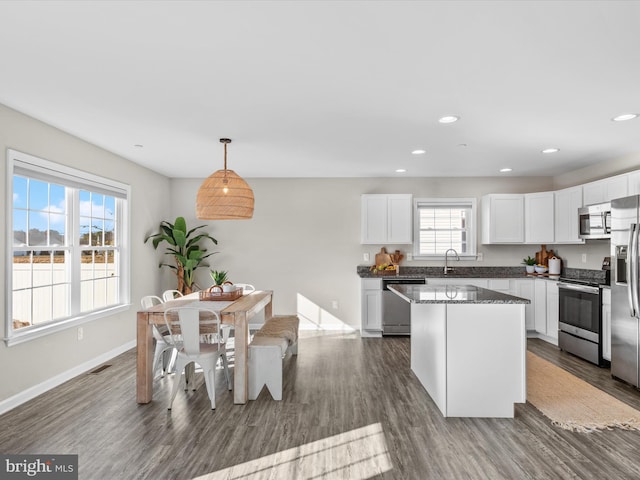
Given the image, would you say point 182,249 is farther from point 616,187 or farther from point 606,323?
point 616,187

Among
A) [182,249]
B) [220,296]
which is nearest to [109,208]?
[182,249]

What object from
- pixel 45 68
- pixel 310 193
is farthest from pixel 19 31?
pixel 310 193

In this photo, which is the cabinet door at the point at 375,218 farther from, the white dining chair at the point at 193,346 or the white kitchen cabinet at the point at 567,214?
the white dining chair at the point at 193,346

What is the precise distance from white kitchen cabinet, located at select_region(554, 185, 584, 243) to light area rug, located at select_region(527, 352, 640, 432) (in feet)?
6.85

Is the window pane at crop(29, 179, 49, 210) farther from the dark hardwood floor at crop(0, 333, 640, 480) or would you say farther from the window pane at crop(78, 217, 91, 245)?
the dark hardwood floor at crop(0, 333, 640, 480)

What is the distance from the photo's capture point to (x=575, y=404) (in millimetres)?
3545

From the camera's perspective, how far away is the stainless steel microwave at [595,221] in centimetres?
481

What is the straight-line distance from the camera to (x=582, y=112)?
11.6 feet

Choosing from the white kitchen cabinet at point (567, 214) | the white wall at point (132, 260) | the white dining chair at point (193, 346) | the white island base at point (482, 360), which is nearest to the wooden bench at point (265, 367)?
the white dining chair at point (193, 346)

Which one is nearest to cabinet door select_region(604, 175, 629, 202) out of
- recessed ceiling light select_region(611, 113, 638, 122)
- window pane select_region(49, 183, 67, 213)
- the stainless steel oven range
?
the stainless steel oven range

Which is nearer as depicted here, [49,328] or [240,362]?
[240,362]

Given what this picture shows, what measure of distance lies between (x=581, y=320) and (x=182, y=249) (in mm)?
5531

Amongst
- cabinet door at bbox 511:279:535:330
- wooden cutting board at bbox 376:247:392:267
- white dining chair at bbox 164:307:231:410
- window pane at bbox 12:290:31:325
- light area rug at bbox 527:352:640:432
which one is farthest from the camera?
wooden cutting board at bbox 376:247:392:267

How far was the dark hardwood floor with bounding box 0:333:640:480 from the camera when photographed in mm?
2521
